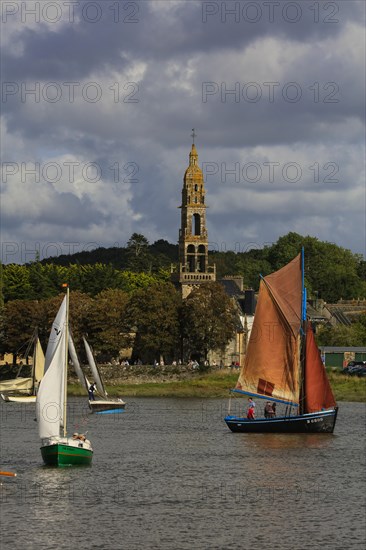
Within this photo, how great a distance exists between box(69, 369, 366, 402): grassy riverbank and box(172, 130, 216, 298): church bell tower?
29704mm

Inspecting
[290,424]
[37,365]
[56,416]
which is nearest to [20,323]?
[37,365]

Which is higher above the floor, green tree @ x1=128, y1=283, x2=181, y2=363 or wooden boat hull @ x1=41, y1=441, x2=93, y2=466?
green tree @ x1=128, y1=283, x2=181, y2=363

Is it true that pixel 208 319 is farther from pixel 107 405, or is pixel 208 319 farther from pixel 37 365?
pixel 107 405

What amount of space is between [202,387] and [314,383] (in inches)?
1872

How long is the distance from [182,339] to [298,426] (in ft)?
217

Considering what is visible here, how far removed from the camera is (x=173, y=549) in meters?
51.1

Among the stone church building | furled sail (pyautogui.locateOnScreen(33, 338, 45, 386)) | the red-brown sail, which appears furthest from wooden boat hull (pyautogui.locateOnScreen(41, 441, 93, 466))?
the stone church building

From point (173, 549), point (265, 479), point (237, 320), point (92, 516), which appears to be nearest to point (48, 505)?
point (92, 516)

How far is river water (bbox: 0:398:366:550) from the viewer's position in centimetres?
5322

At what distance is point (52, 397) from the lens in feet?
229

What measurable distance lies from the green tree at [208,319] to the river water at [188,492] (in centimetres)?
5553

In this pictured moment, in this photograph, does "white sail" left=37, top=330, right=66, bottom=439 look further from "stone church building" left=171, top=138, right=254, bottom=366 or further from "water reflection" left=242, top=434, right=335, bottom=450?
"stone church building" left=171, top=138, right=254, bottom=366

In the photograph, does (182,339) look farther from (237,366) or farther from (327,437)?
(327,437)

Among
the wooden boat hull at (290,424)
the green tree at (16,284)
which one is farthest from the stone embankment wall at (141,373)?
the wooden boat hull at (290,424)
